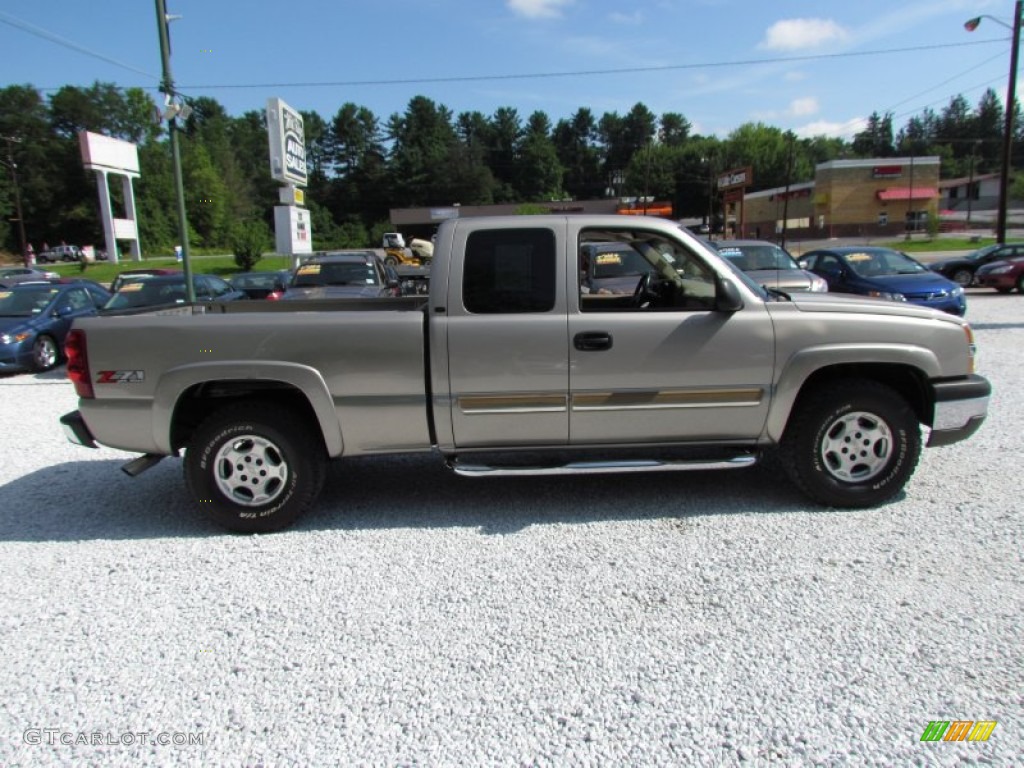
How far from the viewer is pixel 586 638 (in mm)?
3033

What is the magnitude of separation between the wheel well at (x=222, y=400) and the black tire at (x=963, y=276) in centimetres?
2352

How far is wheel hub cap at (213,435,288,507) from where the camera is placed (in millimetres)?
4176

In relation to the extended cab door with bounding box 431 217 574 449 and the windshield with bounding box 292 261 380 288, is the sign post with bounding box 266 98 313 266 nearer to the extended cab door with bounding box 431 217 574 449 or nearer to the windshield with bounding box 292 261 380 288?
the windshield with bounding box 292 261 380 288

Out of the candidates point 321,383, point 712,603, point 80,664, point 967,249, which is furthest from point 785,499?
point 967,249

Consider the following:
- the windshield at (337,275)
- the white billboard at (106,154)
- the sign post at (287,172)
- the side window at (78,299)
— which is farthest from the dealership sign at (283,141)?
the white billboard at (106,154)

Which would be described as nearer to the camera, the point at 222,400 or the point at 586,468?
the point at 586,468

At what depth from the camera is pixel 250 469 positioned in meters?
4.20

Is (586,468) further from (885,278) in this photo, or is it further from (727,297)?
(885,278)

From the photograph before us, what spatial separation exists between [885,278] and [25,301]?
15880 millimetres

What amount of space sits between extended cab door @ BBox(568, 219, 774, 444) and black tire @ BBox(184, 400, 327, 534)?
175 cm

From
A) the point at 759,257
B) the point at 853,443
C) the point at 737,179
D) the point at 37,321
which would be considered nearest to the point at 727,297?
the point at 853,443

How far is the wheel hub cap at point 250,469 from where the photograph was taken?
13.7ft

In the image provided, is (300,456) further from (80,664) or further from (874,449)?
(874,449)

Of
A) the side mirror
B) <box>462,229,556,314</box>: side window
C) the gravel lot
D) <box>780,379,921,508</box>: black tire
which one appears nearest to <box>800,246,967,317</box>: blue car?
the gravel lot
